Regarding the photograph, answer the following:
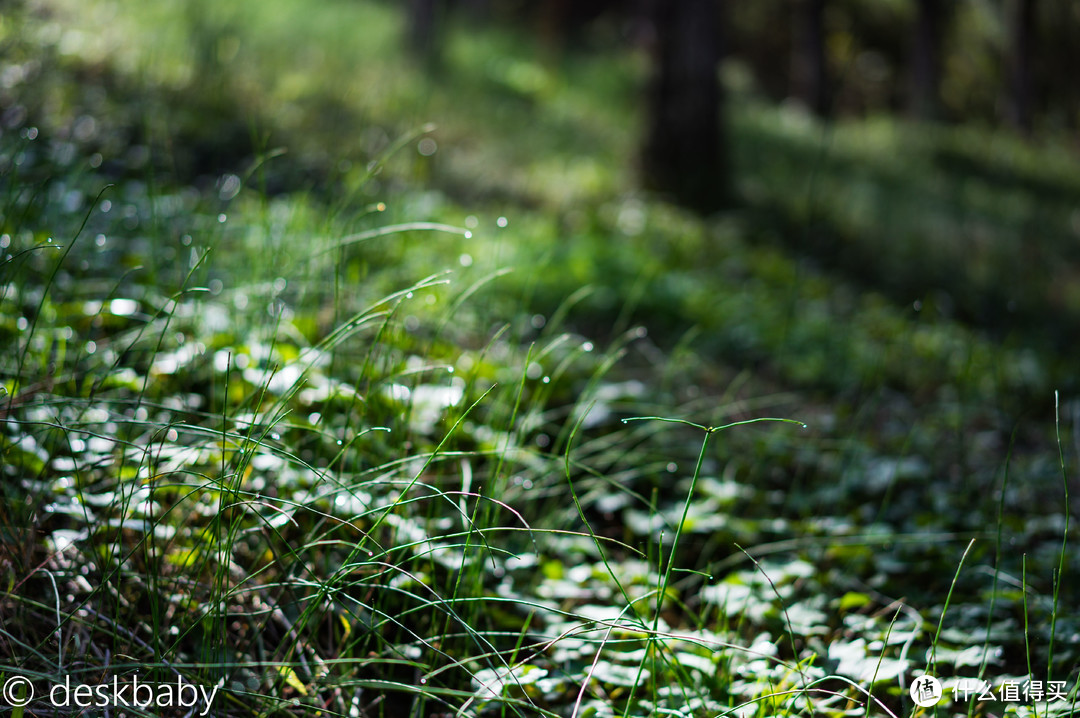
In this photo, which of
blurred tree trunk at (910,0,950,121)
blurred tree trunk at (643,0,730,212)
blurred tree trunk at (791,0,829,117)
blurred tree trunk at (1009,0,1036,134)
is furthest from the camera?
blurred tree trunk at (791,0,829,117)

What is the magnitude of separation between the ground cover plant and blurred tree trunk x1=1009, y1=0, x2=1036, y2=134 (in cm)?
664

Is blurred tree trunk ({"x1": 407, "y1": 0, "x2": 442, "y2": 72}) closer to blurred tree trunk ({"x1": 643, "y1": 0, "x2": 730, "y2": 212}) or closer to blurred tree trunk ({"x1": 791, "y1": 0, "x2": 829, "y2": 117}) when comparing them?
blurred tree trunk ({"x1": 643, "y1": 0, "x2": 730, "y2": 212})

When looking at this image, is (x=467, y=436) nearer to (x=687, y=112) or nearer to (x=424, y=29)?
(x=687, y=112)

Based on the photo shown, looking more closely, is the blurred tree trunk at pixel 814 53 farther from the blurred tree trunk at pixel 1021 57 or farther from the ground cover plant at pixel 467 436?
the ground cover plant at pixel 467 436

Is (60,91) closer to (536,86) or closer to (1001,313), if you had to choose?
(1001,313)

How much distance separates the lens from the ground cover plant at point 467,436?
3.58 feet

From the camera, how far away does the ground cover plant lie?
1.09m

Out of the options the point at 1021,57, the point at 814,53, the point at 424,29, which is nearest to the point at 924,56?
the point at 814,53

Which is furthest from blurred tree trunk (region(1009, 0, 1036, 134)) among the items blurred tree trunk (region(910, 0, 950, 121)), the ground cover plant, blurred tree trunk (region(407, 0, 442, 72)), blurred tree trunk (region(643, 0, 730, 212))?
blurred tree trunk (region(407, 0, 442, 72))

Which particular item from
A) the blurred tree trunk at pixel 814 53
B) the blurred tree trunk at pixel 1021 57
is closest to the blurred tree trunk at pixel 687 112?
the blurred tree trunk at pixel 1021 57

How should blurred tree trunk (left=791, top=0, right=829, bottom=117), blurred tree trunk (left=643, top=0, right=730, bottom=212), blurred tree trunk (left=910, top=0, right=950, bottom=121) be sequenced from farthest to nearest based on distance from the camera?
1. blurred tree trunk (left=791, top=0, right=829, bottom=117)
2. blurred tree trunk (left=910, top=0, right=950, bottom=121)
3. blurred tree trunk (left=643, top=0, right=730, bottom=212)

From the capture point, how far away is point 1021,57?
32.2 feet

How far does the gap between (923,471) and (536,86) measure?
302 inches

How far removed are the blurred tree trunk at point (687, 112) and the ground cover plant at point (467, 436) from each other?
337mm
